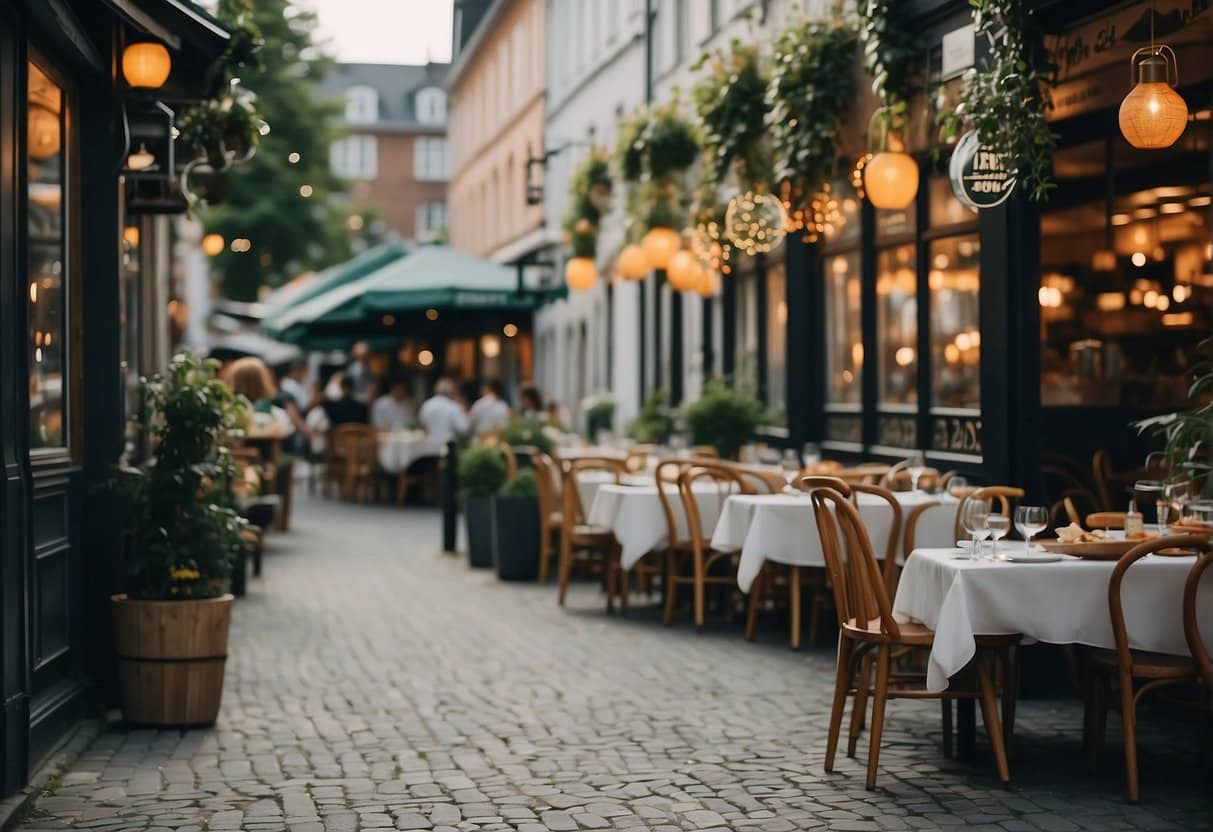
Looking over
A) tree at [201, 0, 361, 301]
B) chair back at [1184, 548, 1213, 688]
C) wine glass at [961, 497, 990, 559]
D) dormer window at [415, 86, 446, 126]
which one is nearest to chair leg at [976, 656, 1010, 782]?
wine glass at [961, 497, 990, 559]

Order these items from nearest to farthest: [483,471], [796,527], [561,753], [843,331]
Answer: [561,753]
[796,527]
[843,331]
[483,471]

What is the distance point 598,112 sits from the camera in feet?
89.2

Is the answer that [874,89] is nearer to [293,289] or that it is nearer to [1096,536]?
[1096,536]

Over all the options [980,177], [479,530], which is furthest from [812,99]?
[479,530]

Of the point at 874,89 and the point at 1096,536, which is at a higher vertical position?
the point at 874,89

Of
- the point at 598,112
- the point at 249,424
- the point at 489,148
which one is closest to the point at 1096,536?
the point at 249,424

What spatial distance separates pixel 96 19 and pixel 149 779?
3.68 metres

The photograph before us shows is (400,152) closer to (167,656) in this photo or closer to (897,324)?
(897,324)

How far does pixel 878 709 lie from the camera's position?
23.4 ft

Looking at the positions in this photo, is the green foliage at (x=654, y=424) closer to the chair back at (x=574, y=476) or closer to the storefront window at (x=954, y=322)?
the chair back at (x=574, y=476)

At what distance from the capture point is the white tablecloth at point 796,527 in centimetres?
1038

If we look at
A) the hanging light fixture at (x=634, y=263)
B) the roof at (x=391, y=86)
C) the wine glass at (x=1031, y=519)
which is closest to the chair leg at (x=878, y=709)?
the wine glass at (x=1031, y=519)

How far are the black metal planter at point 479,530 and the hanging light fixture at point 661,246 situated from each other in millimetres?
2745

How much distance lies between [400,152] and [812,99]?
6803cm
